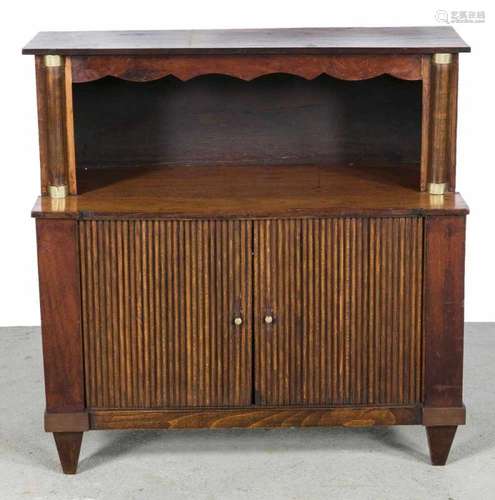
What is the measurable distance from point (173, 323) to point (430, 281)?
2.52 ft

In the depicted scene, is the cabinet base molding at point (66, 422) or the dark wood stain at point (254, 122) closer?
the cabinet base molding at point (66, 422)

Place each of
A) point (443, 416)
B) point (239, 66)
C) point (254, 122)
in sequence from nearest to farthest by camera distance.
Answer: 1. point (239, 66)
2. point (443, 416)
3. point (254, 122)

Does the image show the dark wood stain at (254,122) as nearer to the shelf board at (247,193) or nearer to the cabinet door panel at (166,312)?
the shelf board at (247,193)

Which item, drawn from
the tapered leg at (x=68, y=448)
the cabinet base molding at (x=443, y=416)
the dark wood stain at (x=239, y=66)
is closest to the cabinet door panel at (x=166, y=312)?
the tapered leg at (x=68, y=448)

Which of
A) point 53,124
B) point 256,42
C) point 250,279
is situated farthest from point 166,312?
point 256,42

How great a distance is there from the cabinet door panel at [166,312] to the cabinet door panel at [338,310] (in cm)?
7

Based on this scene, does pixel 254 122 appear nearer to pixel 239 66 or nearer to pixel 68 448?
pixel 239 66

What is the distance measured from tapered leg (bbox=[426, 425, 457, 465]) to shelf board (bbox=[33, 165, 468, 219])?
26.5 inches

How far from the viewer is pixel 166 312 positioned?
434 centimetres

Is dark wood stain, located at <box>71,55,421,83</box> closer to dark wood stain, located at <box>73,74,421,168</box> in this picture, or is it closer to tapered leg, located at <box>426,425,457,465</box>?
dark wood stain, located at <box>73,74,421,168</box>

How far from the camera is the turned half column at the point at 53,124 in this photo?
14.1ft

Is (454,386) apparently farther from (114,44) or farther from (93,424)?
(114,44)

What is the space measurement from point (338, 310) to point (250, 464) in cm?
56

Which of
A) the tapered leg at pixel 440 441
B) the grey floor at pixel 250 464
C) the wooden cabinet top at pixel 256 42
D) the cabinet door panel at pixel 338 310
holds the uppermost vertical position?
the wooden cabinet top at pixel 256 42
